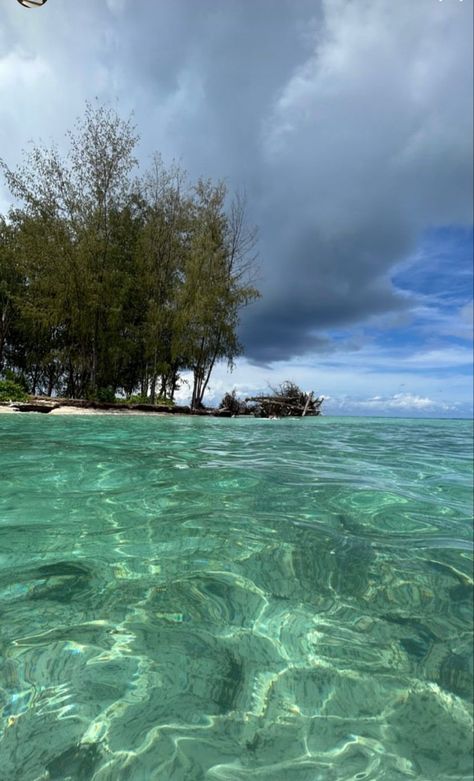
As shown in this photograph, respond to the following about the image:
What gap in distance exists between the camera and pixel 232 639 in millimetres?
1934

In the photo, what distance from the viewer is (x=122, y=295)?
2372 cm

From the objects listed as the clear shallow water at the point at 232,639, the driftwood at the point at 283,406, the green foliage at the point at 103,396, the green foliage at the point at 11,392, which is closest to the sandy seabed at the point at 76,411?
the green foliage at the point at 11,392

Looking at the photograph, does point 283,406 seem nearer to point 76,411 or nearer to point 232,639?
point 76,411

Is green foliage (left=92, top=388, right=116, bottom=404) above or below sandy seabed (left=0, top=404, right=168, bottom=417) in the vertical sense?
above

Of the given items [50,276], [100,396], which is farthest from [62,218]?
[100,396]

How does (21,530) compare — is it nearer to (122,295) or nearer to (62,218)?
(122,295)

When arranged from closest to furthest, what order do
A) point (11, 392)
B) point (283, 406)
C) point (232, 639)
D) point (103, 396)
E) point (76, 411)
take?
point (232, 639)
point (76, 411)
point (11, 392)
point (103, 396)
point (283, 406)

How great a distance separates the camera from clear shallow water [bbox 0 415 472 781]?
4.55 feet

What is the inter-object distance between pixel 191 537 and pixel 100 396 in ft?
66.8

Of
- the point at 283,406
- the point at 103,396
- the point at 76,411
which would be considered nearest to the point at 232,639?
the point at 76,411

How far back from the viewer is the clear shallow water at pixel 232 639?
54.6 inches

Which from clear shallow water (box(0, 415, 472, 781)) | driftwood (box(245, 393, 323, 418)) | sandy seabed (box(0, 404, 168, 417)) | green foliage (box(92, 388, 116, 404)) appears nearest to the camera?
clear shallow water (box(0, 415, 472, 781))

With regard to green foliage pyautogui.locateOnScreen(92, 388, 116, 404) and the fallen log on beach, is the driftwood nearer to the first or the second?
the fallen log on beach

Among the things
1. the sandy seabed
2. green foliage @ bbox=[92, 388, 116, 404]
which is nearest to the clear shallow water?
the sandy seabed
